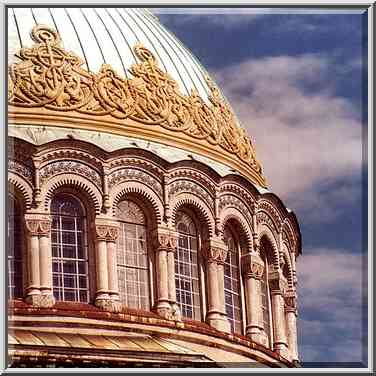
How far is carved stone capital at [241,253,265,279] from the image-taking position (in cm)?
5543

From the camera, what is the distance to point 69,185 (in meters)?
53.4

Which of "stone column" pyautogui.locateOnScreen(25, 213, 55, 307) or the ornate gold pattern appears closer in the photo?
"stone column" pyautogui.locateOnScreen(25, 213, 55, 307)

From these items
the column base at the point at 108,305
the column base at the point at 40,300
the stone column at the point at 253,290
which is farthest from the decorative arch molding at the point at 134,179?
the column base at the point at 40,300

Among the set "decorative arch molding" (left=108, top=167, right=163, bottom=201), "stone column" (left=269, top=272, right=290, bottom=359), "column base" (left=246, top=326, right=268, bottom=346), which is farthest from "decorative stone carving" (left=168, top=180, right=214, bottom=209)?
"column base" (left=246, top=326, right=268, bottom=346)

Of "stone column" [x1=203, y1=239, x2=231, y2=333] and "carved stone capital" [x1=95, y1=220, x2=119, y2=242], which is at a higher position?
"carved stone capital" [x1=95, y1=220, x2=119, y2=242]

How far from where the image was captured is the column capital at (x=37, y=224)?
52.5 metres

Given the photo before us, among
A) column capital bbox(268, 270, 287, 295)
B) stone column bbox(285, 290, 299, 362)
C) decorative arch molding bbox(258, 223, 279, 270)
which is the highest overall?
decorative arch molding bbox(258, 223, 279, 270)

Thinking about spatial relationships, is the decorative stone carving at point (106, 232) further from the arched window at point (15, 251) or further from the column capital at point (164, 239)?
the arched window at point (15, 251)

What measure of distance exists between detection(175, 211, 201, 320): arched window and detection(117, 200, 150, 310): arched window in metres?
0.68

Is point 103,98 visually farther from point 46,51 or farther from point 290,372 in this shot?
point 290,372

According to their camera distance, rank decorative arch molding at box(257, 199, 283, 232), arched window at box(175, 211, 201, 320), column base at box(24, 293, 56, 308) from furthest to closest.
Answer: decorative arch molding at box(257, 199, 283, 232)
arched window at box(175, 211, 201, 320)
column base at box(24, 293, 56, 308)

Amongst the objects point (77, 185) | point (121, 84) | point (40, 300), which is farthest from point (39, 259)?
point (121, 84)

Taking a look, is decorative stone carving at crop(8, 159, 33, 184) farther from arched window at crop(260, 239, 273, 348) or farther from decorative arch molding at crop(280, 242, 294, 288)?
decorative arch molding at crop(280, 242, 294, 288)

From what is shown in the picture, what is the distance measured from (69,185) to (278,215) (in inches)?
177
